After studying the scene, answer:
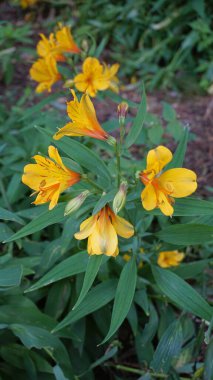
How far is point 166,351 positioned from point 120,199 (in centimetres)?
60

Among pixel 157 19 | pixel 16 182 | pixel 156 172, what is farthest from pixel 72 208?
pixel 157 19

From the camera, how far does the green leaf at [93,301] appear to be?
153 centimetres

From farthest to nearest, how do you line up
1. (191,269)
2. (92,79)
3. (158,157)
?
(92,79) → (191,269) → (158,157)

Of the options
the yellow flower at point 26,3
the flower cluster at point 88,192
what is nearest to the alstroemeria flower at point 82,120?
the flower cluster at point 88,192

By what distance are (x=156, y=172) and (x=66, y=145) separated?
1.19 ft

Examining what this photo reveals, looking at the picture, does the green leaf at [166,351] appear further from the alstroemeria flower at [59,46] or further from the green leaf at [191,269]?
the alstroemeria flower at [59,46]

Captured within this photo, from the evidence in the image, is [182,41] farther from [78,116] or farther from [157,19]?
[78,116]

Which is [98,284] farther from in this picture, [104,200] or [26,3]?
[26,3]

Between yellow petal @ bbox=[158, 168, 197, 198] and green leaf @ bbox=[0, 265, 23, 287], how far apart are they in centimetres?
52

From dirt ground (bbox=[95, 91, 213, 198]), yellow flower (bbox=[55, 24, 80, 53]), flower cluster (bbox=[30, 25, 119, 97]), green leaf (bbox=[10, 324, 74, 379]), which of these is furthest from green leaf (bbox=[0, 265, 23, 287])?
dirt ground (bbox=[95, 91, 213, 198])

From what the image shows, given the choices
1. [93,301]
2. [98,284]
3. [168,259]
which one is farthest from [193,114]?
[93,301]

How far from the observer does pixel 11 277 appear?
57.6 inches

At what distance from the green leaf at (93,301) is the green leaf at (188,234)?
0.84 ft

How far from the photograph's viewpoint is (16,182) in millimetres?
2223
